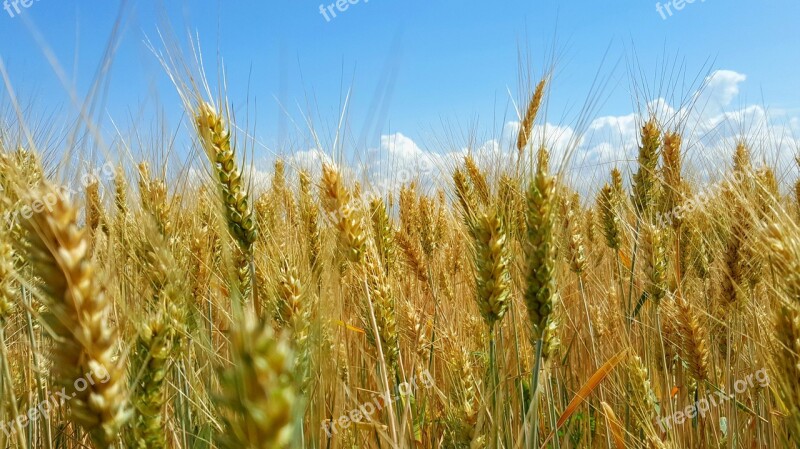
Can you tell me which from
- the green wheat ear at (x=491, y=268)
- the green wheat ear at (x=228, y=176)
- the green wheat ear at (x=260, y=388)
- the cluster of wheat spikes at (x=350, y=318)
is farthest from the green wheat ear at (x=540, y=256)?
the green wheat ear at (x=260, y=388)

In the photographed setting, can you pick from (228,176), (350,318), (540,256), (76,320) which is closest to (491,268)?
(540,256)

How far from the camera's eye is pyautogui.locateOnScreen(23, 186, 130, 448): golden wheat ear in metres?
0.90

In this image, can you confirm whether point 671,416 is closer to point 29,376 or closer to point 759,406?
point 759,406

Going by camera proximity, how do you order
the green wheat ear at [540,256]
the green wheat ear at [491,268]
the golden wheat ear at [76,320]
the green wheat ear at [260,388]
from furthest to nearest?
the green wheat ear at [491,268] → the green wheat ear at [540,256] → the golden wheat ear at [76,320] → the green wheat ear at [260,388]

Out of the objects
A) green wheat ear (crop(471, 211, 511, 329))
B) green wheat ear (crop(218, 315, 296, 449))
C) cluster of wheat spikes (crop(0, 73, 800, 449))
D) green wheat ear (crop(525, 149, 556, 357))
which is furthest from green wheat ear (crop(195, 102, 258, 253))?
green wheat ear (crop(218, 315, 296, 449))

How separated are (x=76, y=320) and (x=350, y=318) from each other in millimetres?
2586

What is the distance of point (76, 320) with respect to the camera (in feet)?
2.94

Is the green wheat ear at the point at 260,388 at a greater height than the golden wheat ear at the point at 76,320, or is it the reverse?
the golden wheat ear at the point at 76,320

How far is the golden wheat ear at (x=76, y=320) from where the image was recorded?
90cm

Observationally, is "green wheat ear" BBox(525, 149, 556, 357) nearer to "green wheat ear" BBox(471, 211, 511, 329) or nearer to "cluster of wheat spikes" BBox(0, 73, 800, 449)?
"cluster of wheat spikes" BBox(0, 73, 800, 449)

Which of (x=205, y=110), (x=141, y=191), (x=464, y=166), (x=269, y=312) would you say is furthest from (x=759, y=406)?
(x=141, y=191)

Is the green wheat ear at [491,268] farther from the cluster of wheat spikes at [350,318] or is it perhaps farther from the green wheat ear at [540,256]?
the green wheat ear at [540,256]

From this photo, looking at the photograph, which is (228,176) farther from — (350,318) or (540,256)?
(350,318)

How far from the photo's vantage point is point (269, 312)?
187cm
